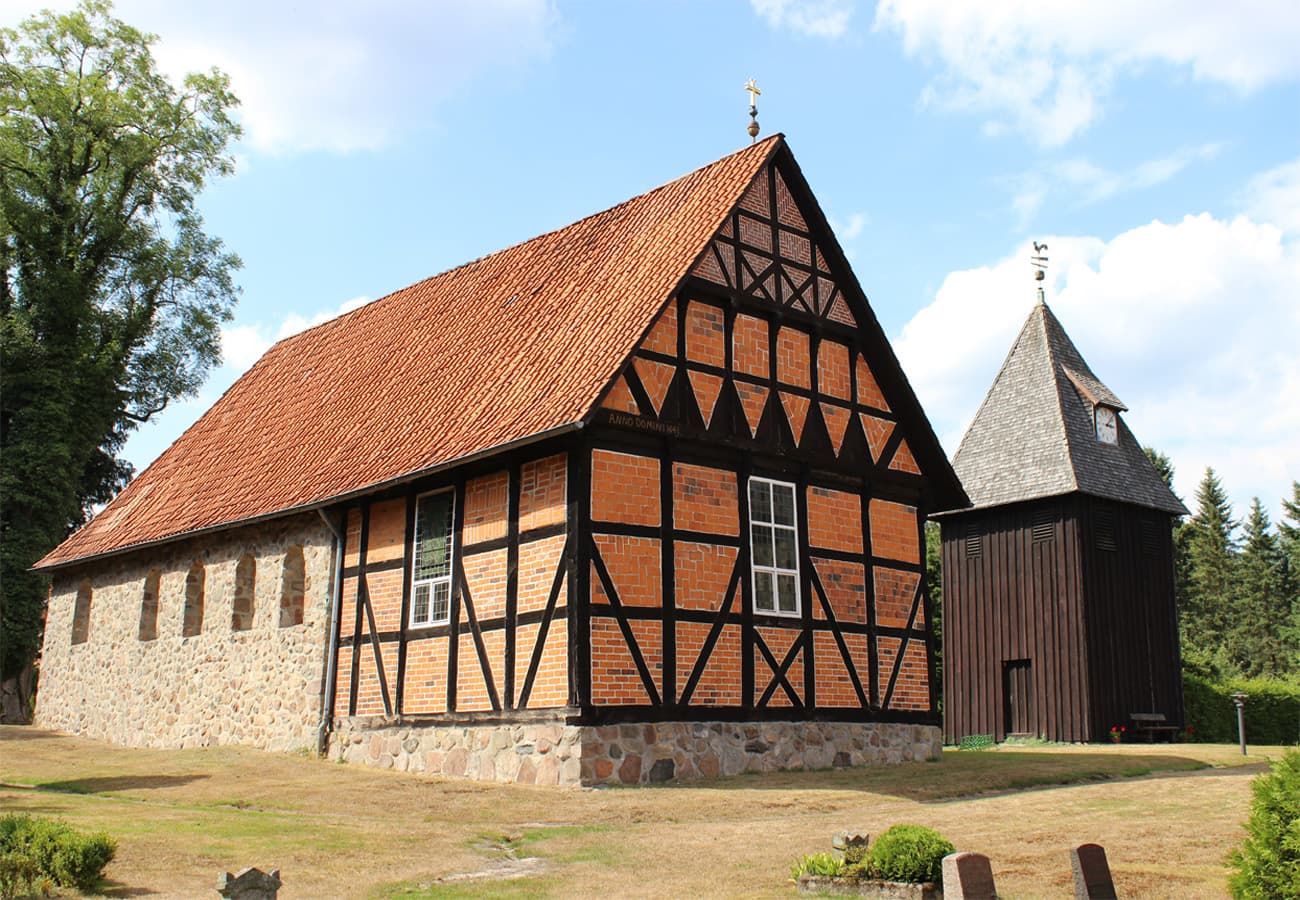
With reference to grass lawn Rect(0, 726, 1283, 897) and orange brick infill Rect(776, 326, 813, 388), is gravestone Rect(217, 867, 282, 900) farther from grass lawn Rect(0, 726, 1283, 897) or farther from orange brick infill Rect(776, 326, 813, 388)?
orange brick infill Rect(776, 326, 813, 388)

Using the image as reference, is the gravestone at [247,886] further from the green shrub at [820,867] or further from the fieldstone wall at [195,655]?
the fieldstone wall at [195,655]

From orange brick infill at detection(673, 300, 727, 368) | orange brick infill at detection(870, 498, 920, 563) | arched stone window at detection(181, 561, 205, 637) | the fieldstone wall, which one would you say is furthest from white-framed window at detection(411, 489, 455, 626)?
arched stone window at detection(181, 561, 205, 637)

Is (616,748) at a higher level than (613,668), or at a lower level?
lower

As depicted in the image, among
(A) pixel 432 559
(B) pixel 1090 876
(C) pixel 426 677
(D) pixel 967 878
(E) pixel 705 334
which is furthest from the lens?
(A) pixel 432 559

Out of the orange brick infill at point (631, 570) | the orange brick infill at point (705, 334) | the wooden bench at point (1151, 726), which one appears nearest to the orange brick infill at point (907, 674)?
the orange brick infill at point (631, 570)

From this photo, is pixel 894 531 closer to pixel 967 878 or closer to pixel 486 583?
pixel 486 583

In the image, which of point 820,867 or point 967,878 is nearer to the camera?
point 967,878

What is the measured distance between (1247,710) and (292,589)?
23201 mm

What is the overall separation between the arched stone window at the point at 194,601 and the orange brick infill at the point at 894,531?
481 inches

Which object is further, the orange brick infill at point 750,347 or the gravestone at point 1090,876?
the orange brick infill at point 750,347

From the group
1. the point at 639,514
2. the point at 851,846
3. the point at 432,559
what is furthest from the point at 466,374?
the point at 851,846

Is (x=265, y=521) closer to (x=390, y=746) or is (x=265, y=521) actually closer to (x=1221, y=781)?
(x=390, y=746)

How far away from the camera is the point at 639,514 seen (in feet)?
53.6

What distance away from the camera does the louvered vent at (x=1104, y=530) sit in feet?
89.3
